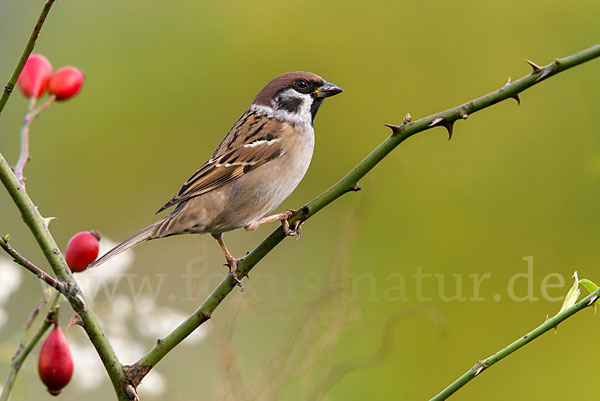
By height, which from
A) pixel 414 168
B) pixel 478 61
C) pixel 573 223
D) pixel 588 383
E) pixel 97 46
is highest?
pixel 97 46

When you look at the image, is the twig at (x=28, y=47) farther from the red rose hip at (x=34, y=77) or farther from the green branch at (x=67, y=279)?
the red rose hip at (x=34, y=77)

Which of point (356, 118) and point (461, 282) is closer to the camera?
point (461, 282)

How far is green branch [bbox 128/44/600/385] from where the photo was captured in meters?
1.22

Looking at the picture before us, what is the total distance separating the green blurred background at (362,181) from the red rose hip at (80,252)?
1.69 feet

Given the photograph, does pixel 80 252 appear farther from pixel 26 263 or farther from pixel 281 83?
pixel 281 83

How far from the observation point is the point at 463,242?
3.78 m

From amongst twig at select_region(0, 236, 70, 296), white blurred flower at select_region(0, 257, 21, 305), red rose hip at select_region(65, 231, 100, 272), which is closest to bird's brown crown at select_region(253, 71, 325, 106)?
white blurred flower at select_region(0, 257, 21, 305)

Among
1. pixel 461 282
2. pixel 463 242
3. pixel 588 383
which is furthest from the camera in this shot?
pixel 463 242

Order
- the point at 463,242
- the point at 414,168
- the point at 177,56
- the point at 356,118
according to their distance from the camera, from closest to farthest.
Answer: the point at 463,242 < the point at 414,168 < the point at 356,118 < the point at 177,56

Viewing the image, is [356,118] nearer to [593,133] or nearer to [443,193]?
[443,193]

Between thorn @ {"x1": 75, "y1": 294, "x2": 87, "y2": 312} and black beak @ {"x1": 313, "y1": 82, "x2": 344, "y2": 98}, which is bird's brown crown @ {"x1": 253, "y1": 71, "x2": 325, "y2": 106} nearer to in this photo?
black beak @ {"x1": 313, "y1": 82, "x2": 344, "y2": 98}

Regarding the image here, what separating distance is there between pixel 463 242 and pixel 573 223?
533mm

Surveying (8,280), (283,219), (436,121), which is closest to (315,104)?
(283,219)

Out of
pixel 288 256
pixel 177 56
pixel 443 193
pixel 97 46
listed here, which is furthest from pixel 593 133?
pixel 97 46
